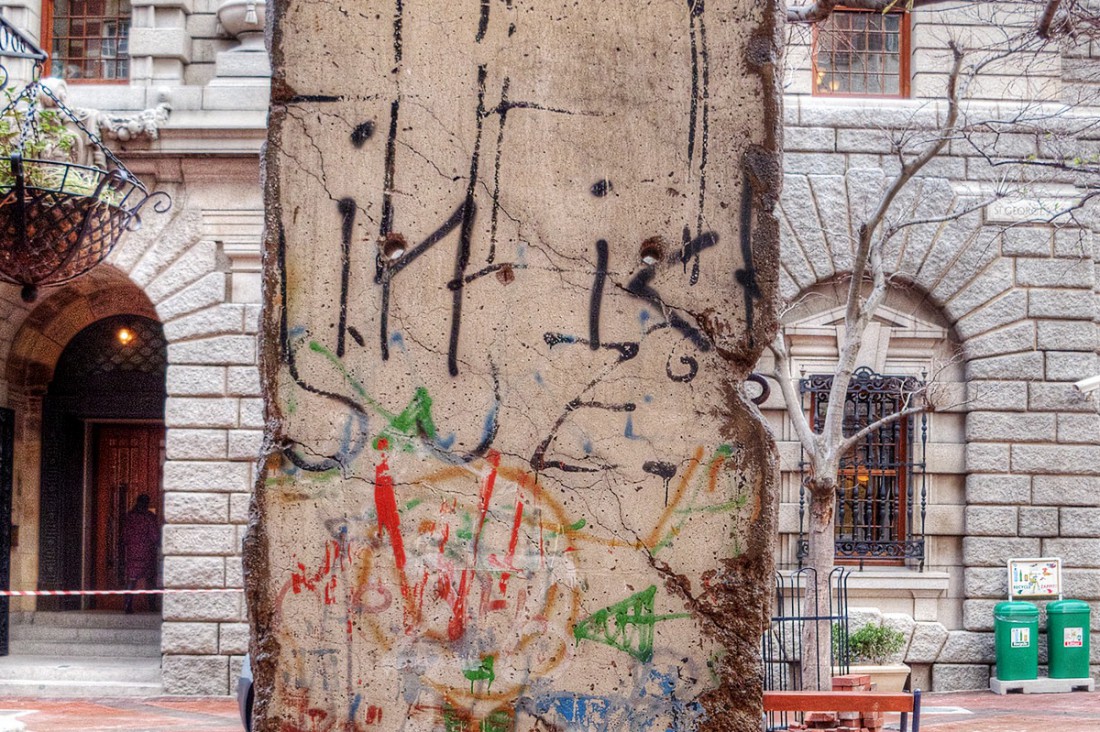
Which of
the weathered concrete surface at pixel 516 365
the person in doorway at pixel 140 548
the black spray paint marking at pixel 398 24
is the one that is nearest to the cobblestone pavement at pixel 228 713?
the person in doorway at pixel 140 548

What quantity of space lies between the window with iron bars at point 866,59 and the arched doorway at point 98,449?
26.3 ft

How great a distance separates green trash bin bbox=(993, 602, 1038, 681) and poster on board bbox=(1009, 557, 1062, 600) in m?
0.26

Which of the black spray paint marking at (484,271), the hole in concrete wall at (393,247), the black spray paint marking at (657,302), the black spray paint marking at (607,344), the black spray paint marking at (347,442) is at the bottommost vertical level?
the black spray paint marking at (347,442)

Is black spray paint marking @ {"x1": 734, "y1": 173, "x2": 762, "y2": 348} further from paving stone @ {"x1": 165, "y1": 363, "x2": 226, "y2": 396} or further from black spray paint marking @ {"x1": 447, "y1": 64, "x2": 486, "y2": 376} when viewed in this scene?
paving stone @ {"x1": 165, "y1": 363, "x2": 226, "y2": 396}

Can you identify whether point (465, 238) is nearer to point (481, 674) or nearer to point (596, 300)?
point (596, 300)

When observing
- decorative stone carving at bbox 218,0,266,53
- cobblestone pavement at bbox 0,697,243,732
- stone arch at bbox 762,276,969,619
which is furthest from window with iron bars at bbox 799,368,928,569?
decorative stone carving at bbox 218,0,266,53

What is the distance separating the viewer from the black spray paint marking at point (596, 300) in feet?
11.1

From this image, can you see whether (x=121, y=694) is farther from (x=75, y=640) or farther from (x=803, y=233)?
(x=803, y=233)

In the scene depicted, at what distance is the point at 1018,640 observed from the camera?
12.8 metres

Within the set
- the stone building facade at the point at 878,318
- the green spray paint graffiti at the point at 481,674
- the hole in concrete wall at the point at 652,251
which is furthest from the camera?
the stone building facade at the point at 878,318

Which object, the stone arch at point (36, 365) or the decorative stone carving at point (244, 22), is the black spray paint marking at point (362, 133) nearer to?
the decorative stone carving at point (244, 22)

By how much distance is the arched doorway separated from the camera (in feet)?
49.0

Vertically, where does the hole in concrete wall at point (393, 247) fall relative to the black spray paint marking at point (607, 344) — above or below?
above

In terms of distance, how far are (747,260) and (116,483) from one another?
13421 mm
